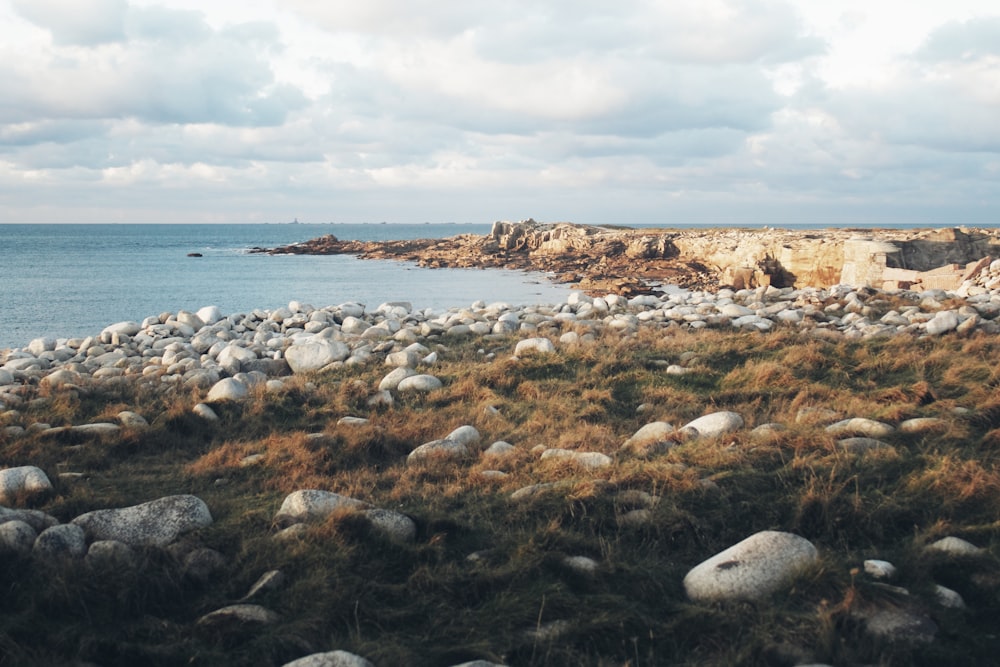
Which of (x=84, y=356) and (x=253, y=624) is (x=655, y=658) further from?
(x=84, y=356)

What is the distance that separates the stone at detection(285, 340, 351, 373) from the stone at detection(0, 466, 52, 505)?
4711mm

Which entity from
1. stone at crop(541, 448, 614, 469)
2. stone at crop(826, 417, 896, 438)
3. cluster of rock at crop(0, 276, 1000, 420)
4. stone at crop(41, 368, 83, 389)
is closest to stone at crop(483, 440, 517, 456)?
stone at crop(541, 448, 614, 469)

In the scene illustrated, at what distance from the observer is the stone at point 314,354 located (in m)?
10.1

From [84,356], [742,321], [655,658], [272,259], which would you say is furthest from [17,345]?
[272,259]

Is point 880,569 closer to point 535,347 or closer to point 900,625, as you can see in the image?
point 900,625

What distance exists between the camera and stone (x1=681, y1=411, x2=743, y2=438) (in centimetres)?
603

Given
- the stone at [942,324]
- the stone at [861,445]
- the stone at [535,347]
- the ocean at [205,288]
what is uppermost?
the stone at [942,324]

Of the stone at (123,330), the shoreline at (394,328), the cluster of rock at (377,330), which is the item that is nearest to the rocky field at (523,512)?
the cluster of rock at (377,330)

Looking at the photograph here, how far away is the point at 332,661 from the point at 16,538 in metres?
2.29

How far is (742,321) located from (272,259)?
52.3 metres

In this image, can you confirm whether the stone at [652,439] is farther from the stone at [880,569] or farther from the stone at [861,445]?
the stone at [880,569]

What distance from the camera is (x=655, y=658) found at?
3.22 meters

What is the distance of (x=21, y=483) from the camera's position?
203 inches

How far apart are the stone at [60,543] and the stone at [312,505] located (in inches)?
42.9
